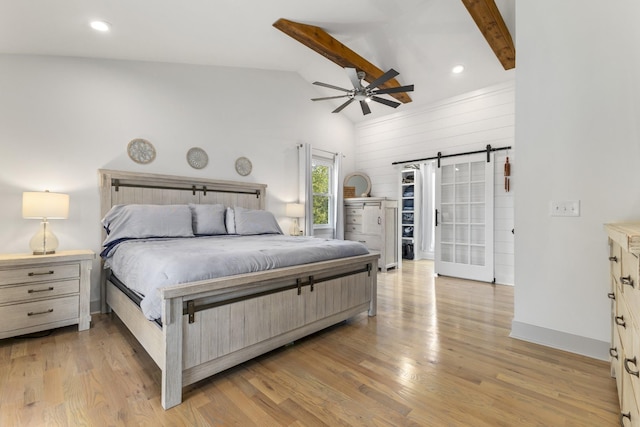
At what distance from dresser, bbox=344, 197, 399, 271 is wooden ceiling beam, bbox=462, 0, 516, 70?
266 centimetres

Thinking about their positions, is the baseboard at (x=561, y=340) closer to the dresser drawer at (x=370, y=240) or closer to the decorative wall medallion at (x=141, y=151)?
the dresser drawer at (x=370, y=240)

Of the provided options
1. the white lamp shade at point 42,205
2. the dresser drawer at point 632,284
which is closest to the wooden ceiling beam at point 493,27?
the dresser drawer at point 632,284

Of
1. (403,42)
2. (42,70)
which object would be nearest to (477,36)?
(403,42)

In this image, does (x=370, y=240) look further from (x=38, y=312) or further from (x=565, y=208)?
(x=38, y=312)

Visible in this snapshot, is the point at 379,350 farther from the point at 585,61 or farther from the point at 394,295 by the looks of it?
the point at 585,61

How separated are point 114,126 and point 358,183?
14.2ft

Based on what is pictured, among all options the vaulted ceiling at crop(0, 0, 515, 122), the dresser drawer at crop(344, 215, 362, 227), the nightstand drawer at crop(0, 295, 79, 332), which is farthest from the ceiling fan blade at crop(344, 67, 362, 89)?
the nightstand drawer at crop(0, 295, 79, 332)

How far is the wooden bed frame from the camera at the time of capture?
168cm

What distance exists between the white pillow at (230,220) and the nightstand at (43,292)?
1.38 metres

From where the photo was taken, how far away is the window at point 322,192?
228 inches

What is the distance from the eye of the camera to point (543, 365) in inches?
82.7

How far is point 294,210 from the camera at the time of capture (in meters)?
4.92

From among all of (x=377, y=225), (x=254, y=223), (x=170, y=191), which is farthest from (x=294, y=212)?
(x=170, y=191)

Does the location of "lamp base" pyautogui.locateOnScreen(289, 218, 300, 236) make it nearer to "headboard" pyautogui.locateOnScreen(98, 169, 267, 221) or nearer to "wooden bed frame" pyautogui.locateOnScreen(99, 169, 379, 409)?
"headboard" pyautogui.locateOnScreen(98, 169, 267, 221)
